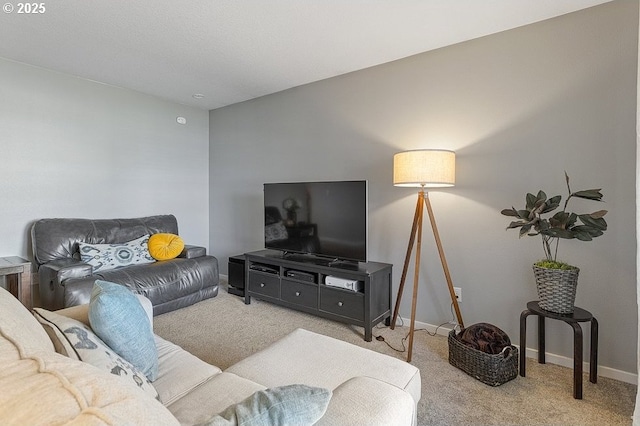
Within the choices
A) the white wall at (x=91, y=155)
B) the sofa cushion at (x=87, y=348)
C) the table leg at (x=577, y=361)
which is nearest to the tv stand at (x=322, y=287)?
the table leg at (x=577, y=361)

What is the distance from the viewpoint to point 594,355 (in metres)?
2.00

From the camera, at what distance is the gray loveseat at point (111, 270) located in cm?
264

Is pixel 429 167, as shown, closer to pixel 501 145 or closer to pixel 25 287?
pixel 501 145

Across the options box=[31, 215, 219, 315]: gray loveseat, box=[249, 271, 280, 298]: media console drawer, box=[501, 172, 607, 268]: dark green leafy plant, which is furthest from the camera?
box=[249, 271, 280, 298]: media console drawer

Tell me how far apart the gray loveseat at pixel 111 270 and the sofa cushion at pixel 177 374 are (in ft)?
5.21

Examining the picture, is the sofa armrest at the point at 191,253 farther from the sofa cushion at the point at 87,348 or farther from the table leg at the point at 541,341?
the table leg at the point at 541,341

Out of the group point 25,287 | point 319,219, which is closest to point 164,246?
point 25,287

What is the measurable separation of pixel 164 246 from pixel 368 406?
3161mm

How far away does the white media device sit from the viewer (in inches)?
110

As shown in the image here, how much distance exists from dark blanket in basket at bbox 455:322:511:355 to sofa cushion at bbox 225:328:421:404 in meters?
0.95

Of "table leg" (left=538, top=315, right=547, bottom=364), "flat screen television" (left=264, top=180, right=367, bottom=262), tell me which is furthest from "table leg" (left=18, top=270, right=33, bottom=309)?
"table leg" (left=538, top=315, right=547, bottom=364)

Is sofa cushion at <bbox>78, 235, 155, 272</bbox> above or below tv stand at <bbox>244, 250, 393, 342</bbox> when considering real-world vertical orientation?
above

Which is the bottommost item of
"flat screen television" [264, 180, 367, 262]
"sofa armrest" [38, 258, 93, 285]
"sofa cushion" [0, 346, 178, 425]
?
"sofa armrest" [38, 258, 93, 285]

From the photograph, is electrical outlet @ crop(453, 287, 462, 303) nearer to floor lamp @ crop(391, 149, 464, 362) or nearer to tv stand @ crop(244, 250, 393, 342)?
floor lamp @ crop(391, 149, 464, 362)
